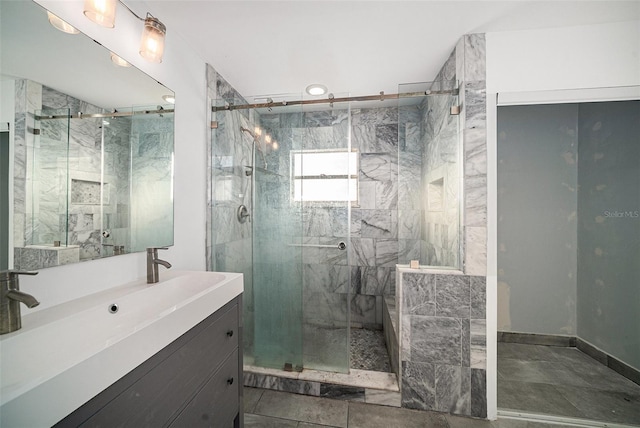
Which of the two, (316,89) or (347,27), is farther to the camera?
(316,89)

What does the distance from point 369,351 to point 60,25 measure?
296 cm

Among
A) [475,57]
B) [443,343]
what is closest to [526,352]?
[443,343]

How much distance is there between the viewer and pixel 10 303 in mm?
788

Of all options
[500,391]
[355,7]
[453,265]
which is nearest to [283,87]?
[355,7]

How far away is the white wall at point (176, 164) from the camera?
1026mm

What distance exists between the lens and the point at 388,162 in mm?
2896

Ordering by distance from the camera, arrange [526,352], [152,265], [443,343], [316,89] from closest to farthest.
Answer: [152,265] → [443,343] → [316,89] → [526,352]

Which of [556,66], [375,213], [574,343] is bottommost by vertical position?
[574,343]

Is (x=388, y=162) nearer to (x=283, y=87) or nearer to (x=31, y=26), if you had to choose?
(x=283, y=87)

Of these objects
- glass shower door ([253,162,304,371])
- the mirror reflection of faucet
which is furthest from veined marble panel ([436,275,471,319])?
the mirror reflection of faucet

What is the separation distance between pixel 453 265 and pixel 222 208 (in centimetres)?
181

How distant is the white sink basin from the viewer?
0.51 metres

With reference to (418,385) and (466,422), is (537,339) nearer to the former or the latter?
(466,422)

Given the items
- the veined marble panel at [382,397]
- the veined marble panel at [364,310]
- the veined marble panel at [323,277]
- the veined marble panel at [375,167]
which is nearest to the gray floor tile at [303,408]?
the veined marble panel at [382,397]
